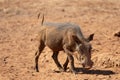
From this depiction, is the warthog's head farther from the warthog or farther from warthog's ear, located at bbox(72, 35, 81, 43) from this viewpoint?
warthog's ear, located at bbox(72, 35, 81, 43)

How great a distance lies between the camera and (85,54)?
10.0 metres

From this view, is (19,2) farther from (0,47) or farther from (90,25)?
(0,47)

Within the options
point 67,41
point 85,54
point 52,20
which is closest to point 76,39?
point 67,41

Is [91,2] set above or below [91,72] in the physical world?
above

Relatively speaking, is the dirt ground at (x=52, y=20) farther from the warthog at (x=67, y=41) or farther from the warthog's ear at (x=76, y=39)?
the warthog's ear at (x=76, y=39)

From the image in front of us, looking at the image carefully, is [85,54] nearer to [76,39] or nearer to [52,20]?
[76,39]

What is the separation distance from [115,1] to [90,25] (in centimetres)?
706

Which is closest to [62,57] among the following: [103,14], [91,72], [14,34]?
[91,72]

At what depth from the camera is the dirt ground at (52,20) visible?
10.9 meters

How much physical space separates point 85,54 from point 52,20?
8.53 meters

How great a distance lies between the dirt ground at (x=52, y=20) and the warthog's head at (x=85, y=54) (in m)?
0.39

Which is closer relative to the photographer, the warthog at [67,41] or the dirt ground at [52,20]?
the warthog at [67,41]

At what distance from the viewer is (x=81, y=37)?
1038 cm

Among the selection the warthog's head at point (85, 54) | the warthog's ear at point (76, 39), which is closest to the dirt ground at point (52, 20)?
the warthog's head at point (85, 54)
